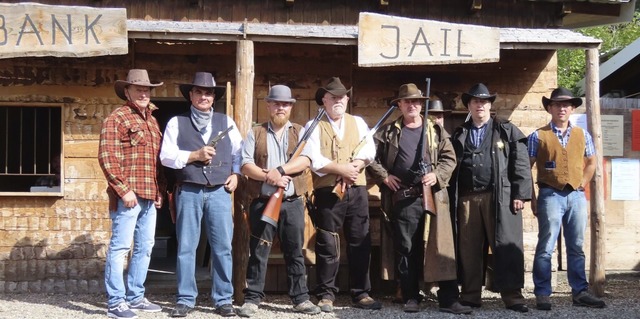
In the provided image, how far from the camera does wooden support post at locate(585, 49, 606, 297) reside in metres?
8.40

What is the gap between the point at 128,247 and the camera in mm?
7254

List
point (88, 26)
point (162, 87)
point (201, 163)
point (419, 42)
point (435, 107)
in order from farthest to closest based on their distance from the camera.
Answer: point (162, 87), point (435, 107), point (419, 42), point (88, 26), point (201, 163)

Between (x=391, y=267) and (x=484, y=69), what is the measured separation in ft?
9.44

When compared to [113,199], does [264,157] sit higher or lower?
higher

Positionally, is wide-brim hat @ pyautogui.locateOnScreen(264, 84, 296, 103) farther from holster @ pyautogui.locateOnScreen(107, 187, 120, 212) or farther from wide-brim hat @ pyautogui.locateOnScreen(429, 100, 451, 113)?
wide-brim hat @ pyautogui.locateOnScreen(429, 100, 451, 113)

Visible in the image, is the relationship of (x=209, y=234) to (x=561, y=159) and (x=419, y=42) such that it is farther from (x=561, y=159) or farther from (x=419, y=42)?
(x=561, y=159)

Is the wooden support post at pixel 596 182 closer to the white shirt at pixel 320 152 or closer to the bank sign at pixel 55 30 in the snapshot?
the white shirt at pixel 320 152

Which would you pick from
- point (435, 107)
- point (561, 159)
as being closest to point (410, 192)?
point (561, 159)

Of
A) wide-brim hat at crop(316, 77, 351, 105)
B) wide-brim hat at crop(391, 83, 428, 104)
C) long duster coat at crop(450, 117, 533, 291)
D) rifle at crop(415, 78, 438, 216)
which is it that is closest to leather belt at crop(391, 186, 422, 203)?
rifle at crop(415, 78, 438, 216)

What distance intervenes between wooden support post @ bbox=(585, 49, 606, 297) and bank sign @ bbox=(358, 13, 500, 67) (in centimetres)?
109

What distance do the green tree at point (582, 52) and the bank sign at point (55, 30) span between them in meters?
13.5

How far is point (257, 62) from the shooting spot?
30.4 feet

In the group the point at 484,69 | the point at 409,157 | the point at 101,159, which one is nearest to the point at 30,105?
the point at 101,159

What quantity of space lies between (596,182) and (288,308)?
3.30 m
